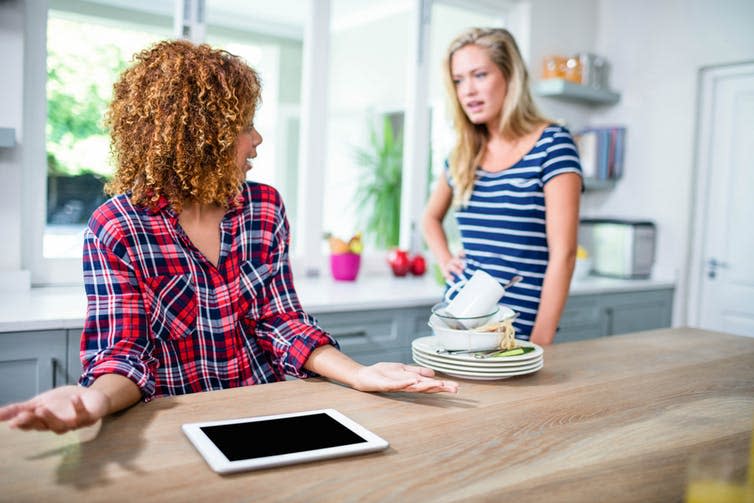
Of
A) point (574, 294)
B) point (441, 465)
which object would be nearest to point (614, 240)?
point (574, 294)

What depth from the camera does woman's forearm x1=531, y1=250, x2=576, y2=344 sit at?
174 cm

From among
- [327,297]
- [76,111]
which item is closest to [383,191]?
[327,297]

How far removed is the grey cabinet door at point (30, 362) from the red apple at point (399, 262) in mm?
1738

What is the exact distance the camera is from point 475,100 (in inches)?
74.5

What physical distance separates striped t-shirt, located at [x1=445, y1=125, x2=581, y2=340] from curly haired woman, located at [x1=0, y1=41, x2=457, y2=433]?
0.69 metres

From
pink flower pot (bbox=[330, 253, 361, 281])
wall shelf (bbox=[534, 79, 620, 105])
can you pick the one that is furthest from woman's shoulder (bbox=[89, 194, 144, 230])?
wall shelf (bbox=[534, 79, 620, 105])

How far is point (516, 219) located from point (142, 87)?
105 cm

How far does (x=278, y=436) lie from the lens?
0.88 meters

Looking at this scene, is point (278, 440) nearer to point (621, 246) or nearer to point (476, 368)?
point (476, 368)

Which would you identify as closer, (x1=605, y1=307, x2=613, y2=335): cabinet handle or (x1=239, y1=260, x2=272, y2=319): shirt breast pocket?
(x1=239, y1=260, x2=272, y2=319): shirt breast pocket

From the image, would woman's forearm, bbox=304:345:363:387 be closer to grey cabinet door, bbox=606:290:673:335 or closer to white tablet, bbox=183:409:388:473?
white tablet, bbox=183:409:388:473

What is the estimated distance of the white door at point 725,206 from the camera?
3551 millimetres

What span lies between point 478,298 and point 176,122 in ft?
2.19

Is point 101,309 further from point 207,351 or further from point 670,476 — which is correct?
point 670,476
